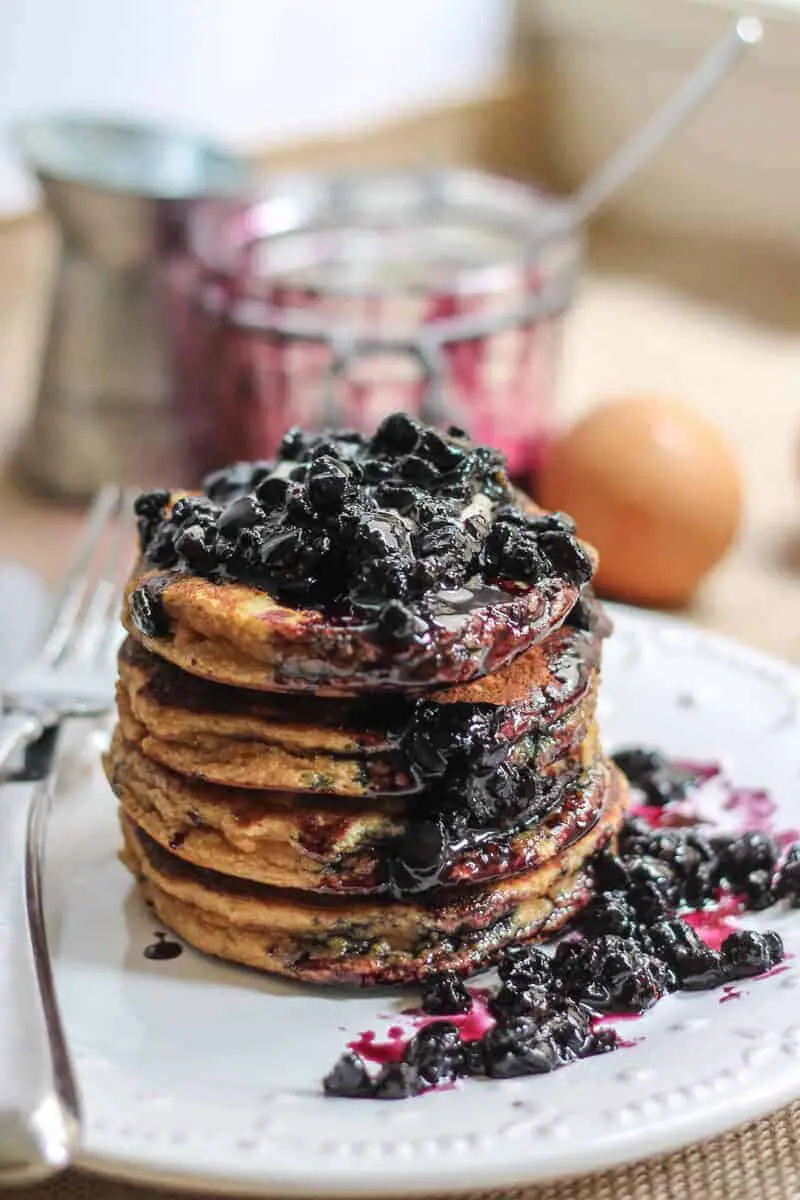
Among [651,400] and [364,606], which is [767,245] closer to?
[651,400]

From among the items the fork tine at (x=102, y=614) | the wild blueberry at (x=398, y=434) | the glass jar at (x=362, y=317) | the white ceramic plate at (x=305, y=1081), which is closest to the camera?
the white ceramic plate at (x=305, y=1081)

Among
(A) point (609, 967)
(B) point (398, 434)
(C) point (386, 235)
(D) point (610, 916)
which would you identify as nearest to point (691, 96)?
(C) point (386, 235)

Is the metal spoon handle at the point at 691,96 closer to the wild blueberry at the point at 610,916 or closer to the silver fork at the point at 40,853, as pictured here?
the silver fork at the point at 40,853

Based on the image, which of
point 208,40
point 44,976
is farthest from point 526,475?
point 208,40

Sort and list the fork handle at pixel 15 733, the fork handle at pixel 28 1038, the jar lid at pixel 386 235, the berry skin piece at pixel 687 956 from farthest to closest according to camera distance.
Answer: the jar lid at pixel 386 235 → the fork handle at pixel 15 733 → the berry skin piece at pixel 687 956 → the fork handle at pixel 28 1038

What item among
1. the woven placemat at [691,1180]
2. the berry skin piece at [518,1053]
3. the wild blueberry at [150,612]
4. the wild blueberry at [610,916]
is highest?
the wild blueberry at [150,612]

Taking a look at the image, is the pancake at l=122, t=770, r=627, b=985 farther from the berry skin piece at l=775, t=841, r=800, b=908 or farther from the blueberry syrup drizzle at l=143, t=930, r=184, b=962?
the berry skin piece at l=775, t=841, r=800, b=908

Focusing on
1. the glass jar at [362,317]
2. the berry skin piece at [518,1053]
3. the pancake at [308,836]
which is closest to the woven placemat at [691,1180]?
the berry skin piece at [518,1053]

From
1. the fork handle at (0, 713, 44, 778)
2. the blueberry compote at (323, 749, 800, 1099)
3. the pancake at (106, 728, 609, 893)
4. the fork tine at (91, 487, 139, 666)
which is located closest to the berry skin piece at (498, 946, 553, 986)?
the blueberry compote at (323, 749, 800, 1099)
